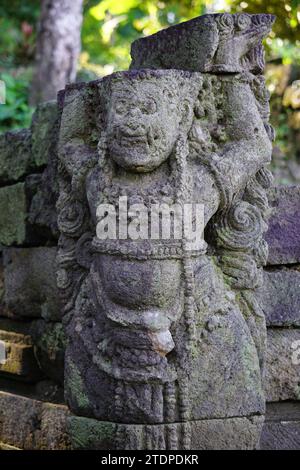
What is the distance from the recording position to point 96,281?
11.0 feet

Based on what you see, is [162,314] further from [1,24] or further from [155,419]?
[1,24]

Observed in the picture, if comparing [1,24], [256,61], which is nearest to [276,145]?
[256,61]

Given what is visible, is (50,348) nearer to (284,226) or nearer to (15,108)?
(284,226)

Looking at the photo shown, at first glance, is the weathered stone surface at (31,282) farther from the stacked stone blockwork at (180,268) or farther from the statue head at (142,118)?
the statue head at (142,118)

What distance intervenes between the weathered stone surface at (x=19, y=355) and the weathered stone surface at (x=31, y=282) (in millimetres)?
123

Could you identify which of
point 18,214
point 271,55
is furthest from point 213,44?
point 271,55

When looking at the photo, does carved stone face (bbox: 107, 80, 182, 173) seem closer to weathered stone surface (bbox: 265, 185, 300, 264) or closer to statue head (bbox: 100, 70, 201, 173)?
statue head (bbox: 100, 70, 201, 173)

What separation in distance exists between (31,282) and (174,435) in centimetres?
164

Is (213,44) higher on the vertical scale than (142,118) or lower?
higher

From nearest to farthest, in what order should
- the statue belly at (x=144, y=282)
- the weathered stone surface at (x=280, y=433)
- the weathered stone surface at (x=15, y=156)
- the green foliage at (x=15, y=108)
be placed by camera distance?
the statue belly at (x=144, y=282), the weathered stone surface at (x=280, y=433), the weathered stone surface at (x=15, y=156), the green foliage at (x=15, y=108)

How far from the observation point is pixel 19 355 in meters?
4.46

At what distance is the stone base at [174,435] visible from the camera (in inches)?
125

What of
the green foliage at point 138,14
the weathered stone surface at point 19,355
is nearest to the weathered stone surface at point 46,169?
the weathered stone surface at point 19,355
